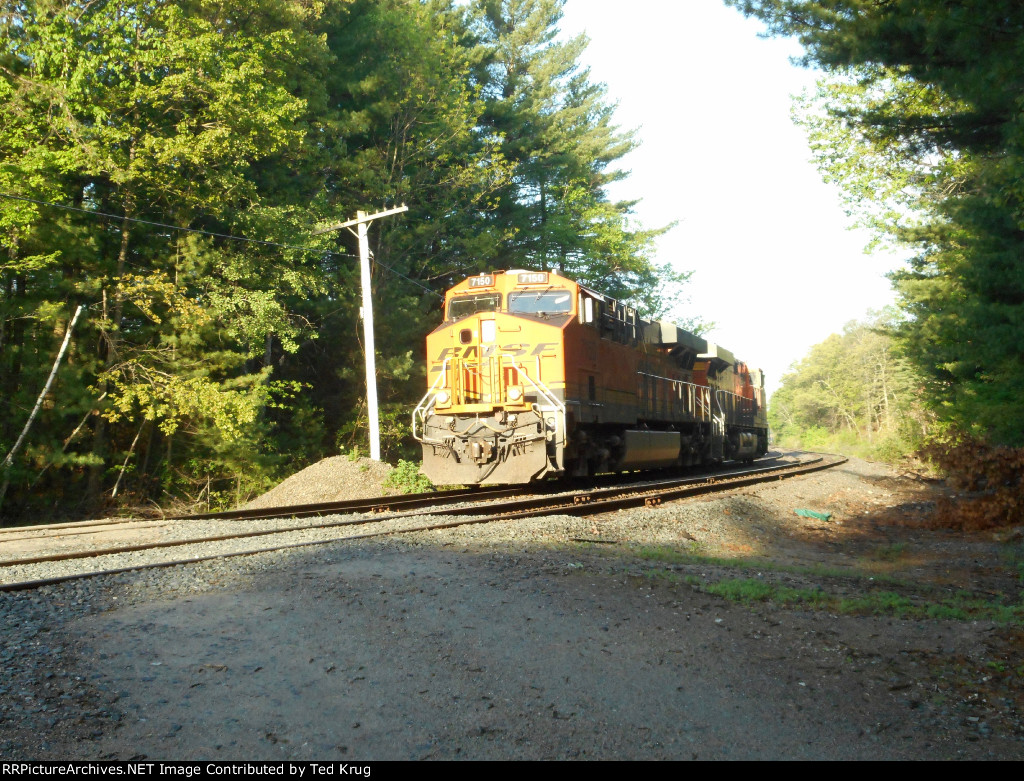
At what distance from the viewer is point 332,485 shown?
14977mm

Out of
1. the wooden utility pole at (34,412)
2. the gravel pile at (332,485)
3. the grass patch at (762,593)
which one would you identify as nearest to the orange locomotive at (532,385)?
the gravel pile at (332,485)

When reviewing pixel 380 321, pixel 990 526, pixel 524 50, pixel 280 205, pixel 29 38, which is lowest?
pixel 990 526

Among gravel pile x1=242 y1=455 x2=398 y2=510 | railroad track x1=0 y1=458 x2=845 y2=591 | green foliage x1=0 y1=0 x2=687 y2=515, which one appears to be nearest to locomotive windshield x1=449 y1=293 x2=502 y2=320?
railroad track x1=0 y1=458 x2=845 y2=591

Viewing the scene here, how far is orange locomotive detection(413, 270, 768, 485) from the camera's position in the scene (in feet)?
43.3

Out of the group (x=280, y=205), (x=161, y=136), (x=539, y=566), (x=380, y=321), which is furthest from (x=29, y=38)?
(x=539, y=566)

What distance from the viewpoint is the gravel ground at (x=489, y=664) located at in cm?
338

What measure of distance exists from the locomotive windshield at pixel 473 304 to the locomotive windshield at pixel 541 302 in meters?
0.32

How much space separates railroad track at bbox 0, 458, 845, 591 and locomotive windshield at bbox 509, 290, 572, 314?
3.33 metres

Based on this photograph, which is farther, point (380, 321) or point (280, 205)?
point (380, 321)

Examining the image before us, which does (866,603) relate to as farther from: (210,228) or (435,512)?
(210,228)
